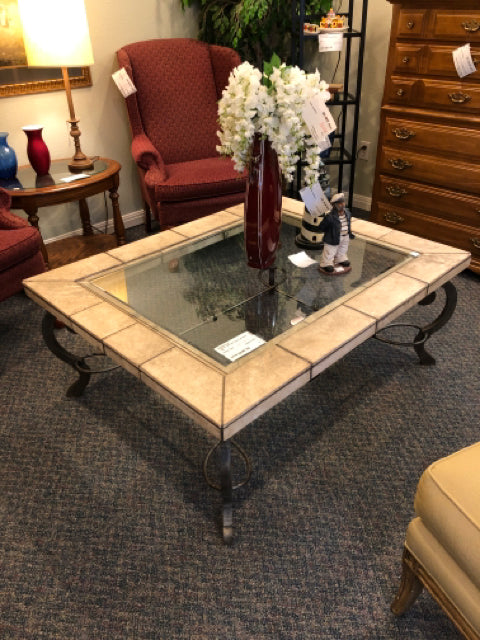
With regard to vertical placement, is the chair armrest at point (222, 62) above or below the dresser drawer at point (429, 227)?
above

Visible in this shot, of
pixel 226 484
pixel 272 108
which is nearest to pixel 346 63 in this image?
pixel 272 108

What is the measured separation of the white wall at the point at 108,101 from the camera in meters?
3.00

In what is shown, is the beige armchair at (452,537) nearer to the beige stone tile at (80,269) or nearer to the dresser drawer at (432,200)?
the beige stone tile at (80,269)

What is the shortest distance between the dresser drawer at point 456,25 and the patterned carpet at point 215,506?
1.47 metres

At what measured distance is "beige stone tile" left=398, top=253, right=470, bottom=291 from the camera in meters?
1.78

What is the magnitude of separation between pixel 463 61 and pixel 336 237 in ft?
4.51

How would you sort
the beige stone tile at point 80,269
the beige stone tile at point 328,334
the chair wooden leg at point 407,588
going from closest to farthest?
the chair wooden leg at point 407,588, the beige stone tile at point 328,334, the beige stone tile at point 80,269

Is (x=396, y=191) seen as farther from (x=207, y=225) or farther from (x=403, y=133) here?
(x=207, y=225)

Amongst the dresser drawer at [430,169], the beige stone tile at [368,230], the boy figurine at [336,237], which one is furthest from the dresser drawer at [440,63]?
the boy figurine at [336,237]

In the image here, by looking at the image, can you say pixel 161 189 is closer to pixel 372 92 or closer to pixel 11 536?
pixel 372 92

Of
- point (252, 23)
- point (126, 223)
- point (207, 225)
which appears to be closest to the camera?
point (207, 225)

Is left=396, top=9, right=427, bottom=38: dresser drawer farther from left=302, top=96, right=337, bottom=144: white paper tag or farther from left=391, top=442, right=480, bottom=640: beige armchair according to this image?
left=391, top=442, right=480, bottom=640: beige armchair

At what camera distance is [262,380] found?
4.44 feet

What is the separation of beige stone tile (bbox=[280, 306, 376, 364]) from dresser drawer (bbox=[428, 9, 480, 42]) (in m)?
1.70
